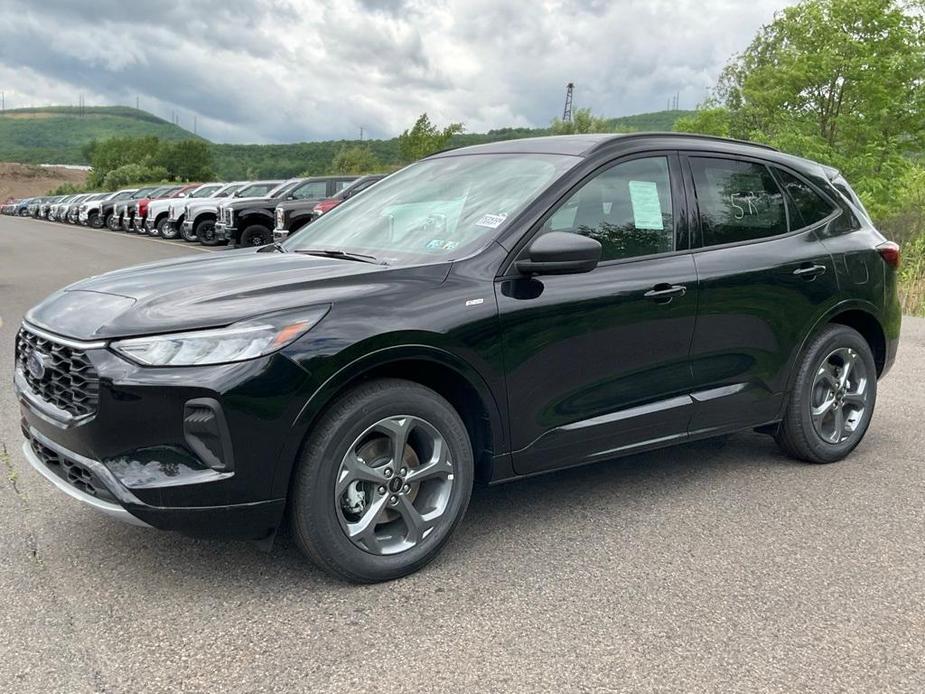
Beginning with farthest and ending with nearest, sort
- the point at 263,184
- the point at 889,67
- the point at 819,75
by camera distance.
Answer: the point at 819,75 < the point at 889,67 < the point at 263,184

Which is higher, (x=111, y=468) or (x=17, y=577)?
(x=111, y=468)

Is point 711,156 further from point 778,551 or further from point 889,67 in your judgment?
point 889,67

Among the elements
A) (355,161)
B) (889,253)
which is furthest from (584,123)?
(889,253)

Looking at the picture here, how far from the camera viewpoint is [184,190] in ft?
101

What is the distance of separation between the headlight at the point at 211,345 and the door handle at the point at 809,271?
2.84 meters

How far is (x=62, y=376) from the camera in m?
3.15

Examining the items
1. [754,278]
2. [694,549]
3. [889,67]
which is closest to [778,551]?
[694,549]

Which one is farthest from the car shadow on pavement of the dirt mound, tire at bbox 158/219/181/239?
the dirt mound

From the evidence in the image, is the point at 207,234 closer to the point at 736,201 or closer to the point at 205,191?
the point at 205,191

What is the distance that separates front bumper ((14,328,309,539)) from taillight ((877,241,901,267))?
3664mm

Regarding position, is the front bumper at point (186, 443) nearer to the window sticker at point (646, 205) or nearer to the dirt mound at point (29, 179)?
the window sticker at point (646, 205)

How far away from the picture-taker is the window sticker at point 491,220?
369cm

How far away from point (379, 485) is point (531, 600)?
27.9 inches

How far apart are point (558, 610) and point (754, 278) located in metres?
2.12
